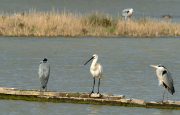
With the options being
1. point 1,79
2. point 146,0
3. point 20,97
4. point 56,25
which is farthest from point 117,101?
point 146,0

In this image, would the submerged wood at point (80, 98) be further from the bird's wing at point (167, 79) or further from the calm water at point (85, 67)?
the bird's wing at point (167, 79)

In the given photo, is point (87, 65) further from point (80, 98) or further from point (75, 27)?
point (75, 27)

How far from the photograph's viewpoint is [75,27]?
28.7 m

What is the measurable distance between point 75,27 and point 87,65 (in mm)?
11262

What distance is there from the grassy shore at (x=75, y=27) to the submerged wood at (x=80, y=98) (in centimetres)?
A: 1790

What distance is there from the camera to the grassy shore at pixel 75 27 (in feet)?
94.0

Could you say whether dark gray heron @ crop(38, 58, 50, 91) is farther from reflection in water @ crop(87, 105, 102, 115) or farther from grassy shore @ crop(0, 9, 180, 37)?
grassy shore @ crop(0, 9, 180, 37)

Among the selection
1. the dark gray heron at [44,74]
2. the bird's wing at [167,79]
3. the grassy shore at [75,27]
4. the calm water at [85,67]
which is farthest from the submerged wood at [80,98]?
the grassy shore at [75,27]

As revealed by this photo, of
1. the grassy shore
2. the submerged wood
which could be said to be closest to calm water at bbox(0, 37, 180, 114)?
the submerged wood

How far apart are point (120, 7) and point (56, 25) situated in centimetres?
3821

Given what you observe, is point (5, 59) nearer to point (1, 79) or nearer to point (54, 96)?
point (1, 79)

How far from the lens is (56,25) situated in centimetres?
2878

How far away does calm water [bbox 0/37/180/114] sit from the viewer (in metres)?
10.4

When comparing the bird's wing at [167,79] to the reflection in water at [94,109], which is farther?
the bird's wing at [167,79]
